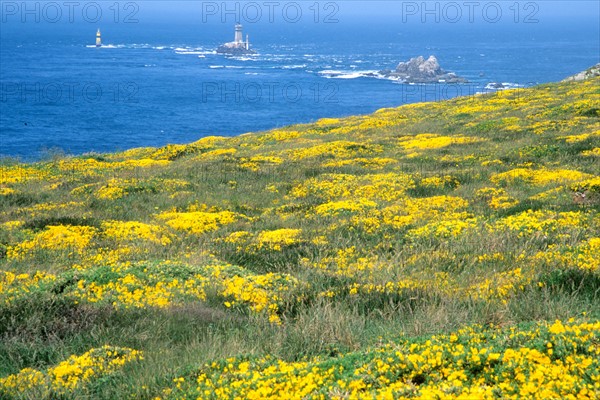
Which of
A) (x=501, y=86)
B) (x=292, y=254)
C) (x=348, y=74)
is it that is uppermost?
(x=348, y=74)

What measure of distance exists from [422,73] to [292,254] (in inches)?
5248

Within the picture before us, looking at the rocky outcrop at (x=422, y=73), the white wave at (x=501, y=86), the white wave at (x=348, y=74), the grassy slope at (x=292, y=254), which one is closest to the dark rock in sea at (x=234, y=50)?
the white wave at (x=348, y=74)

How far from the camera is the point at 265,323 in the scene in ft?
23.7

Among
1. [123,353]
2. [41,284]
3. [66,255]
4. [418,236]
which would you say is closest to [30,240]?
[66,255]

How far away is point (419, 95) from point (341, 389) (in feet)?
374

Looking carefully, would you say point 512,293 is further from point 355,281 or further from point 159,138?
point 159,138

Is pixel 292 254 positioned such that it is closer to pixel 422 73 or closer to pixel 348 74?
pixel 422 73

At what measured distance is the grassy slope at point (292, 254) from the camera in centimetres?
680

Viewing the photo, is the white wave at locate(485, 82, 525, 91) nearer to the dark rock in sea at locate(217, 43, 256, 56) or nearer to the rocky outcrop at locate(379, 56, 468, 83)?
the rocky outcrop at locate(379, 56, 468, 83)

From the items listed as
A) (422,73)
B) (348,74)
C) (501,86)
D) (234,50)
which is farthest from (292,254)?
(234,50)

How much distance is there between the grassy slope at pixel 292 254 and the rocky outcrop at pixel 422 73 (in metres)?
112

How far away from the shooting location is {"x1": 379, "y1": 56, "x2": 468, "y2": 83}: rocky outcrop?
132500 mm

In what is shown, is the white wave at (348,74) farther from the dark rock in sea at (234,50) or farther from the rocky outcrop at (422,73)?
the dark rock in sea at (234,50)

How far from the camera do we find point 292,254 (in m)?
11.1
